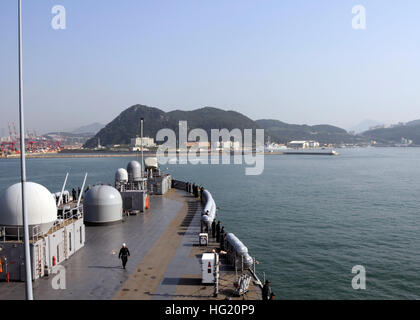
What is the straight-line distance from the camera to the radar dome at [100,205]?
1095 inches

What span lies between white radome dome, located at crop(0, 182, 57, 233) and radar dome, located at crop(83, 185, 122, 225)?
326 inches

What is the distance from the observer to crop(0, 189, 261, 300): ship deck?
15484mm

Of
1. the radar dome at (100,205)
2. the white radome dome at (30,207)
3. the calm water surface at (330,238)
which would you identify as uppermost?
the white radome dome at (30,207)

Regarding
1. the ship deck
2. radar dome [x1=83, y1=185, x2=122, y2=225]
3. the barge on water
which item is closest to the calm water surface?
the barge on water

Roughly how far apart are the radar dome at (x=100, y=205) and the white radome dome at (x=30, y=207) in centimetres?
828

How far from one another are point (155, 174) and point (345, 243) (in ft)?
90.2

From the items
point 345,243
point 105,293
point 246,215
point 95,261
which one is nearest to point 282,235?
point 345,243

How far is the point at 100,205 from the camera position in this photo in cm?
2794

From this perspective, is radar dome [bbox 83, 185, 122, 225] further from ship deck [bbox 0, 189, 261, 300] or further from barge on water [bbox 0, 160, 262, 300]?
ship deck [bbox 0, 189, 261, 300]

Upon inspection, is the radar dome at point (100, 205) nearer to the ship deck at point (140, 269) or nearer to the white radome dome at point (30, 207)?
the ship deck at point (140, 269)

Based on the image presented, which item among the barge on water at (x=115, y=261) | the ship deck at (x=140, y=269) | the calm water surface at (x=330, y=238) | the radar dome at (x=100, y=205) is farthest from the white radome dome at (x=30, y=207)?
the calm water surface at (x=330, y=238)

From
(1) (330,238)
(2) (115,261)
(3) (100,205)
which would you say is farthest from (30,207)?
(1) (330,238)

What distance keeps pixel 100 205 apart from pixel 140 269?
10793 mm
